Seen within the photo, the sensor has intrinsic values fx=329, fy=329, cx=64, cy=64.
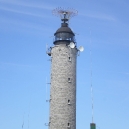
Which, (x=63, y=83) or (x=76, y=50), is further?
(x=76, y=50)

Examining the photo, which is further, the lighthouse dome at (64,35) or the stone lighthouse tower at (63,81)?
the lighthouse dome at (64,35)

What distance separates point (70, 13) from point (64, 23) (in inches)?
77.8

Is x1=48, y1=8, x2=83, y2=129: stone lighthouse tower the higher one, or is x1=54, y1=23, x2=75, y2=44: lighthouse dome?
x1=54, y1=23, x2=75, y2=44: lighthouse dome

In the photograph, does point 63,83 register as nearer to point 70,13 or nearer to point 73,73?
point 73,73

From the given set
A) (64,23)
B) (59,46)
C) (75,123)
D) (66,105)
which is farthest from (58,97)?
(64,23)

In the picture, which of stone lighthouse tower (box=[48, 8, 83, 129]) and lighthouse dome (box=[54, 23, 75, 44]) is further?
lighthouse dome (box=[54, 23, 75, 44])

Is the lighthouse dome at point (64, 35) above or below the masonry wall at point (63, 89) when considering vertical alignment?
above

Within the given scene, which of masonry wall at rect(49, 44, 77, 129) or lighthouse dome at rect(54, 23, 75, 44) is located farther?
lighthouse dome at rect(54, 23, 75, 44)

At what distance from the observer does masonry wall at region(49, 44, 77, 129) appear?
50.5 metres

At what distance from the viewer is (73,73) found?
173 feet

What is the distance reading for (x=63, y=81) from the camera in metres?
51.7

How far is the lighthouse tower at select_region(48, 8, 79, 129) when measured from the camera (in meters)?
50.6

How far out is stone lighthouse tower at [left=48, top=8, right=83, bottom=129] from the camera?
50562mm

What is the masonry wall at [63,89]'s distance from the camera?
50531 mm
